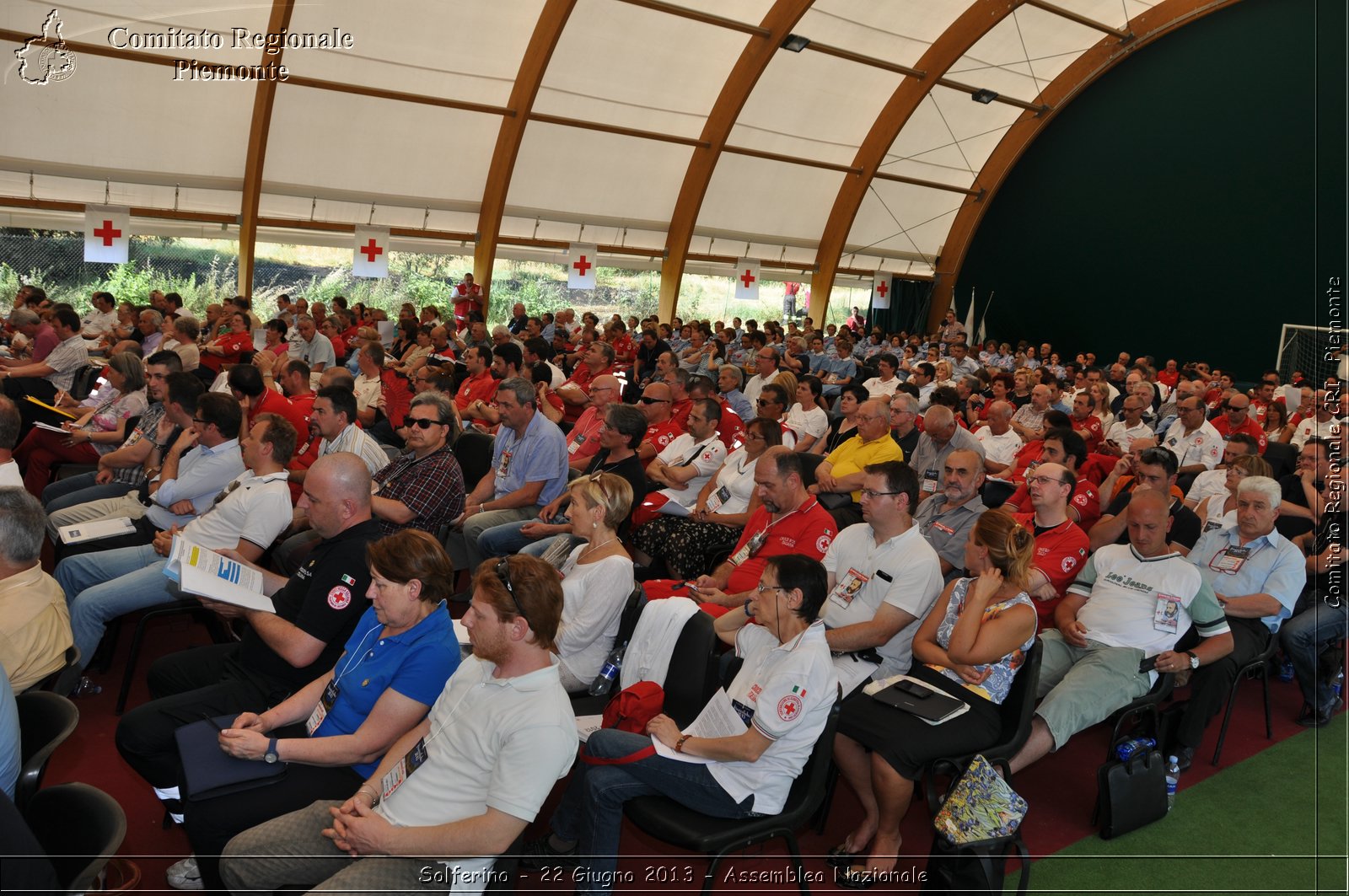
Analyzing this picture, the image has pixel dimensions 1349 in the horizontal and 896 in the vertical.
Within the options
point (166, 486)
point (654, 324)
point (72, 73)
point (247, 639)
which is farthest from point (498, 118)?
point (247, 639)

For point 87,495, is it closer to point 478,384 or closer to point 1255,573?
point 478,384

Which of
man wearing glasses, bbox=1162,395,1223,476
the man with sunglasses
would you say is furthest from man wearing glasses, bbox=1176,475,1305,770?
the man with sunglasses

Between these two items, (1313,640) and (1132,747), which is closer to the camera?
(1132,747)

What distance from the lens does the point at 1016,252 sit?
1908 cm

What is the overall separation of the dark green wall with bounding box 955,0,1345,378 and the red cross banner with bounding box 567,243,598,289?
8.89 m

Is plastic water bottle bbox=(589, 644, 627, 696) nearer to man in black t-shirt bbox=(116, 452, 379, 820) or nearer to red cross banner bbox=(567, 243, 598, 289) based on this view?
man in black t-shirt bbox=(116, 452, 379, 820)

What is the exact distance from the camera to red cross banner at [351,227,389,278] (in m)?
14.3

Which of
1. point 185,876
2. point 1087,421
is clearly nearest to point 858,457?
point 1087,421

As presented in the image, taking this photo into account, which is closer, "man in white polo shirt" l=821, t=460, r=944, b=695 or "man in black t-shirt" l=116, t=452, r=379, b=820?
"man in black t-shirt" l=116, t=452, r=379, b=820

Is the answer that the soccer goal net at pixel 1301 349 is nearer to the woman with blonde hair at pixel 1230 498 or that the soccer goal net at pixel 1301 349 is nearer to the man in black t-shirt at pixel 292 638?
the woman with blonde hair at pixel 1230 498

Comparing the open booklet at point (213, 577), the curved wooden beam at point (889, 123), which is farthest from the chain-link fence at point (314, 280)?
the open booklet at point (213, 577)

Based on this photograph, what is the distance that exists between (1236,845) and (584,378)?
22.6 ft

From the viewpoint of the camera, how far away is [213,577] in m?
2.89

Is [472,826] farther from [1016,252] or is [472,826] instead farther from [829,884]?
[1016,252]
